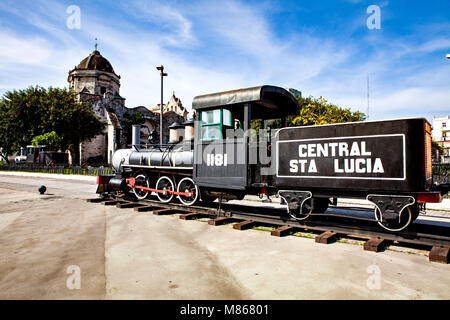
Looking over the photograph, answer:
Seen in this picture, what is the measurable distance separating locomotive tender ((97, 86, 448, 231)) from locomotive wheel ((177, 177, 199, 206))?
0.10ft

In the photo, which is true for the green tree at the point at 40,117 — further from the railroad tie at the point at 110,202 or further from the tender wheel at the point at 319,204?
the tender wheel at the point at 319,204

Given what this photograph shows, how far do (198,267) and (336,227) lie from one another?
126 inches

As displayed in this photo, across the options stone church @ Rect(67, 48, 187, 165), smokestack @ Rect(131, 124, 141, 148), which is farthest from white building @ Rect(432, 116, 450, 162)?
smokestack @ Rect(131, 124, 141, 148)

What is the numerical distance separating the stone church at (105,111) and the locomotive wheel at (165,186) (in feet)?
118

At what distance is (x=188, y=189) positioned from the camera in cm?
860

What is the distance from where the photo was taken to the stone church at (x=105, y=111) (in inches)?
1763

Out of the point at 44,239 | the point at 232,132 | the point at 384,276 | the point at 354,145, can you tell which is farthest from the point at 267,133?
the point at 44,239

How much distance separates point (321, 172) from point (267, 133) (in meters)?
1.58

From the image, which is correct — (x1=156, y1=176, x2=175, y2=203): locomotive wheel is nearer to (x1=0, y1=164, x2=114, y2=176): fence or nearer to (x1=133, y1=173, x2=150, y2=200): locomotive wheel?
(x1=133, y1=173, x2=150, y2=200): locomotive wheel

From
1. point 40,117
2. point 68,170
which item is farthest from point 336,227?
point 40,117

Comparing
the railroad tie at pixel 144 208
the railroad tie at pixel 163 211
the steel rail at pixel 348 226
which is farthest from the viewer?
the railroad tie at pixel 144 208

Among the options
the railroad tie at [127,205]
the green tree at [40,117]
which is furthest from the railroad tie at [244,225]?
the green tree at [40,117]
